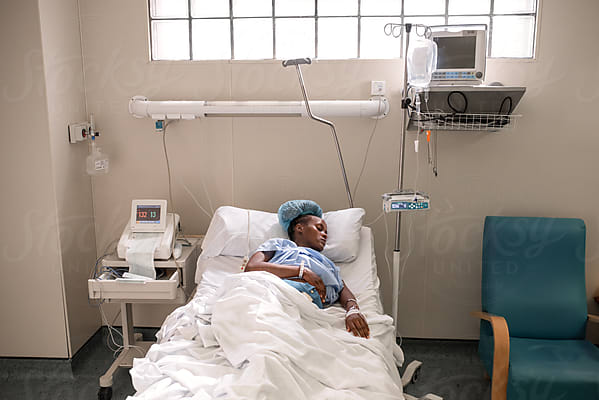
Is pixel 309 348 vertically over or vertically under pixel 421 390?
over

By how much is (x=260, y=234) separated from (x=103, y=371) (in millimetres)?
1151

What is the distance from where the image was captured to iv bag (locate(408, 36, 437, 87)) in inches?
95.0

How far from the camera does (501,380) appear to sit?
7.52 ft

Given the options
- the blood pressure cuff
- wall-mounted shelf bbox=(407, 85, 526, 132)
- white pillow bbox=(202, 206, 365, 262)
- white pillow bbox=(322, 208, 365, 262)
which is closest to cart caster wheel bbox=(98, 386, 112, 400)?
white pillow bbox=(202, 206, 365, 262)

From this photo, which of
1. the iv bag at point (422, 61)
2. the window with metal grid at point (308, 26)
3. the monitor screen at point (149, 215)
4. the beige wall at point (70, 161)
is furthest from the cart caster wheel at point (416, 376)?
the beige wall at point (70, 161)

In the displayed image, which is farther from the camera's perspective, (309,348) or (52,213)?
(52,213)

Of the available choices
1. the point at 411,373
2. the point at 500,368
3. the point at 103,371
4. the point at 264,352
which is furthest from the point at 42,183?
the point at 500,368

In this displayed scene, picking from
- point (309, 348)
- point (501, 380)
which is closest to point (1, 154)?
point (309, 348)

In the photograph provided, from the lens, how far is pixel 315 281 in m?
2.29

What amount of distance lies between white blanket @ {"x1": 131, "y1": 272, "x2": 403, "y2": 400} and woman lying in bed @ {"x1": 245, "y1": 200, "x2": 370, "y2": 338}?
134 millimetres

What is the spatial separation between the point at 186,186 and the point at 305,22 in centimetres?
116

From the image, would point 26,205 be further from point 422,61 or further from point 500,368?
point 500,368

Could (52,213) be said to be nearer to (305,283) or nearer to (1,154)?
(1,154)

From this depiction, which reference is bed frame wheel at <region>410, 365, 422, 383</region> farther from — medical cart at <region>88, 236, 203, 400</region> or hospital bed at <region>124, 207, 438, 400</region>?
medical cart at <region>88, 236, 203, 400</region>
